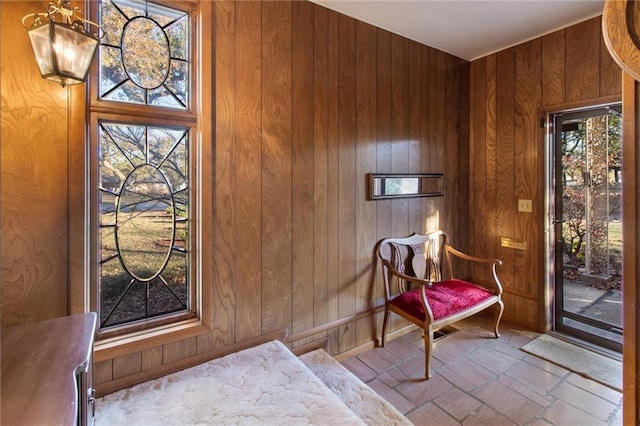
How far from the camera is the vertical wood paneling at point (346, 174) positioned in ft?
7.84

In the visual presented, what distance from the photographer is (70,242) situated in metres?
1.49

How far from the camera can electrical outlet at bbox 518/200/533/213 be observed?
9.54 ft

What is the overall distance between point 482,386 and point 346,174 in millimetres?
1783

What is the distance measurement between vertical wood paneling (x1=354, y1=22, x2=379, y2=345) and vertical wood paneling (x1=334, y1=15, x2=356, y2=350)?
46mm

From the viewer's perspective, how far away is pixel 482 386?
6.82ft

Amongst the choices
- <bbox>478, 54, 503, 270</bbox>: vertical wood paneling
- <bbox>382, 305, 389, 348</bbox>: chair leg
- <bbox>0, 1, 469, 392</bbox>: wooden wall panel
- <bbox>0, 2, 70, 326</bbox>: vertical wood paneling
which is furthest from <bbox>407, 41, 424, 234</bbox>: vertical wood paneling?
<bbox>0, 2, 70, 326</bbox>: vertical wood paneling

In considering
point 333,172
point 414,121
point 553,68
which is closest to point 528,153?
point 553,68

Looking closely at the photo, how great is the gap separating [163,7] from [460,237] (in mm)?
3285

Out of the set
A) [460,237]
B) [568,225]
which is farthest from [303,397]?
[568,225]

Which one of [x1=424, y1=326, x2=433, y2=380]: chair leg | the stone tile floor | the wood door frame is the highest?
the wood door frame

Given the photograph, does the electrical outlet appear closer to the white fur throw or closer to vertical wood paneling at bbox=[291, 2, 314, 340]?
vertical wood paneling at bbox=[291, 2, 314, 340]

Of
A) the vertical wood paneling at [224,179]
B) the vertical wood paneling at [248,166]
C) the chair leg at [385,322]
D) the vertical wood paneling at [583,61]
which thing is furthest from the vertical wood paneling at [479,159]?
the vertical wood paneling at [224,179]

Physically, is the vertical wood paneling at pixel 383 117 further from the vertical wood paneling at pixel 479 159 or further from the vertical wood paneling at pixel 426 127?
the vertical wood paneling at pixel 479 159

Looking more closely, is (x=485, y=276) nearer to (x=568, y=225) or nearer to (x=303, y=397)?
(x=568, y=225)
